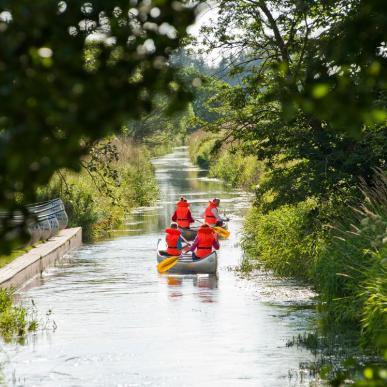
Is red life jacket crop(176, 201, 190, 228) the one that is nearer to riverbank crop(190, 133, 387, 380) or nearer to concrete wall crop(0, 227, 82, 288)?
concrete wall crop(0, 227, 82, 288)

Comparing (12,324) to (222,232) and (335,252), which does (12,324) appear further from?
(222,232)

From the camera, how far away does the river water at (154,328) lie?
12.0 meters

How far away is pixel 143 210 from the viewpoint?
38.7 metres

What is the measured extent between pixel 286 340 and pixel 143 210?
985 inches

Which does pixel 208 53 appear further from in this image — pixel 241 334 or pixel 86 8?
pixel 86 8

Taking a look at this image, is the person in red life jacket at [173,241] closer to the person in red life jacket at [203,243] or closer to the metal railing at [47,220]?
the person in red life jacket at [203,243]

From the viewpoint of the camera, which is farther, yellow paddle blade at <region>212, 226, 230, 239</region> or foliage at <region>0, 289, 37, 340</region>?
yellow paddle blade at <region>212, 226, 230, 239</region>

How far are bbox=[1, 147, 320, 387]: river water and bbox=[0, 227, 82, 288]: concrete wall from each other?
27cm

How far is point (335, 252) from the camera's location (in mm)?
14562

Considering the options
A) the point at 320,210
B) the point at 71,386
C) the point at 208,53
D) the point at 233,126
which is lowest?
the point at 71,386

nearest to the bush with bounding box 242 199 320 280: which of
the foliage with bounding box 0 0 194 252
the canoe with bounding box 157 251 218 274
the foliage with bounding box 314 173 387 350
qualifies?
the canoe with bounding box 157 251 218 274

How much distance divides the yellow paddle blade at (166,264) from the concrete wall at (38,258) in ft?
8.83

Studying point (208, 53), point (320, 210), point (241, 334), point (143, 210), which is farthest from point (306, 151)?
point (143, 210)

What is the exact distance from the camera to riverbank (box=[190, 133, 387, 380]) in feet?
38.7
